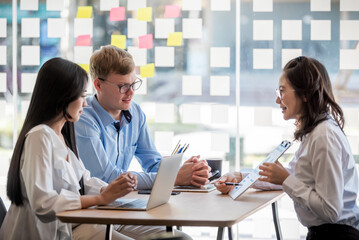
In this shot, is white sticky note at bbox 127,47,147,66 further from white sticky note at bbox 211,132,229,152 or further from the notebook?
the notebook

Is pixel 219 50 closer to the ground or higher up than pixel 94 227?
higher up

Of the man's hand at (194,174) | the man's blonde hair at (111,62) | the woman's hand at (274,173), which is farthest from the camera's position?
the man's blonde hair at (111,62)

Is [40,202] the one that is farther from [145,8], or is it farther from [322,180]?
[145,8]

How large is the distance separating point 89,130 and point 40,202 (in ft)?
2.65

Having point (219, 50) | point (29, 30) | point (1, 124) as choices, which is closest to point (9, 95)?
point (1, 124)

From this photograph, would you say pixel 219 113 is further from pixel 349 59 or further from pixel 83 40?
pixel 83 40

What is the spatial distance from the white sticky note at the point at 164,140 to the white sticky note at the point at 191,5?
3.16 feet

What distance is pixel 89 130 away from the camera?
2746mm

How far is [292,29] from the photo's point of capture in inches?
161

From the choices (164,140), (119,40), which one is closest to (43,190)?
(164,140)

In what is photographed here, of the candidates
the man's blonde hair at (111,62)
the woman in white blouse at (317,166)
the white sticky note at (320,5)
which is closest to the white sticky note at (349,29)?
the white sticky note at (320,5)

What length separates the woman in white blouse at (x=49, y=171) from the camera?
2.01 meters

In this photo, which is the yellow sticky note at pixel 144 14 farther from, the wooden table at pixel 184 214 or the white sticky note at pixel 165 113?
the wooden table at pixel 184 214

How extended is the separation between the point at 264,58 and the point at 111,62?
160 cm
